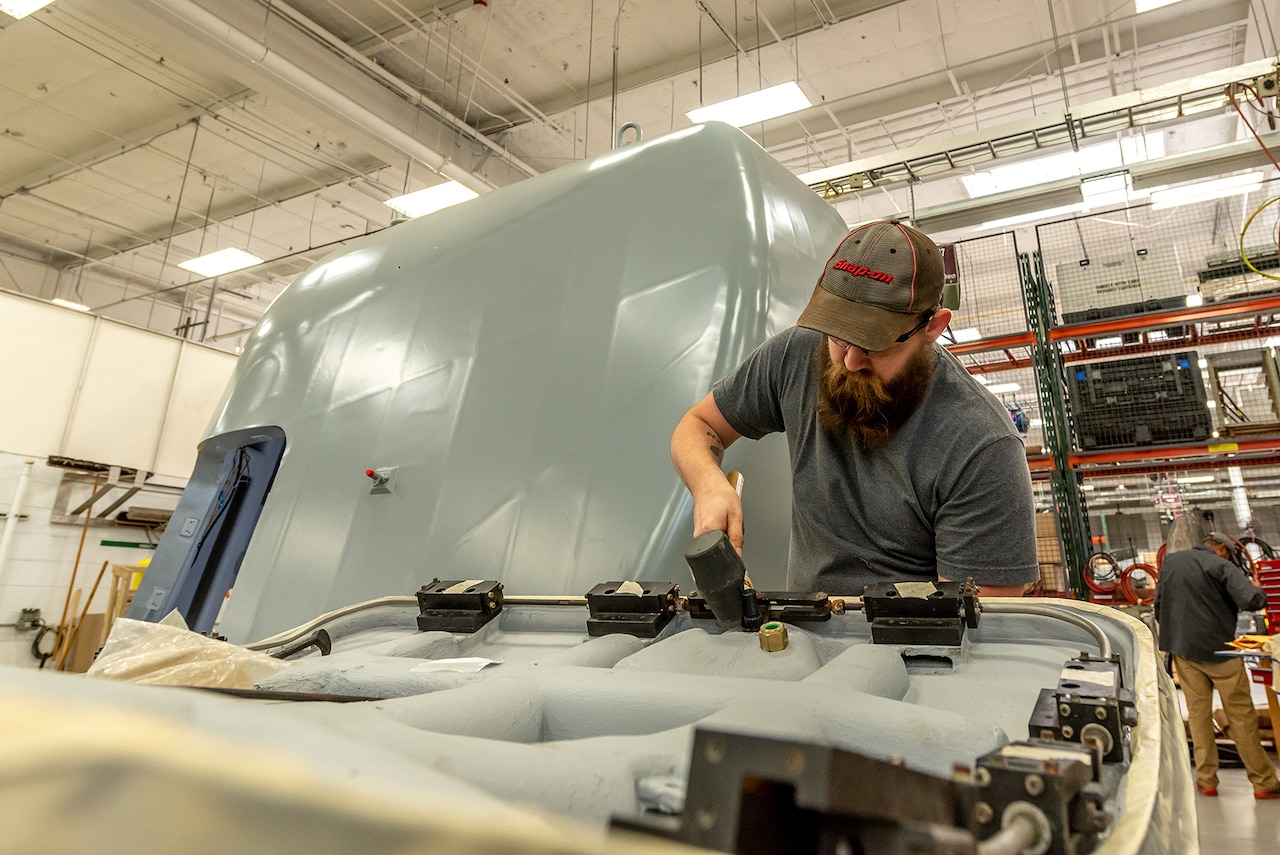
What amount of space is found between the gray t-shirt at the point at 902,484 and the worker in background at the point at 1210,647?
4.26m

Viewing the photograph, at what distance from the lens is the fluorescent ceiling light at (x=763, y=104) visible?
5.36 meters

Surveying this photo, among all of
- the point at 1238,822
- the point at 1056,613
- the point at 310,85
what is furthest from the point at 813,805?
the point at 310,85

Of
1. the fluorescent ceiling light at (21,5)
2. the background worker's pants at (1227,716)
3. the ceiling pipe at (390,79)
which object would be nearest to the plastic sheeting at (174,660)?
the fluorescent ceiling light at (21,5)

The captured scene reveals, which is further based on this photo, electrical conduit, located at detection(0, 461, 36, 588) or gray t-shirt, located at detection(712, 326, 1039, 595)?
electrical conduit, located at detection(0, 461, 36, 588)

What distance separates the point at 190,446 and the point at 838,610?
6.32m

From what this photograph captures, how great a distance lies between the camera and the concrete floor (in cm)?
348

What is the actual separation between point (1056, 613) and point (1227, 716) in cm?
484

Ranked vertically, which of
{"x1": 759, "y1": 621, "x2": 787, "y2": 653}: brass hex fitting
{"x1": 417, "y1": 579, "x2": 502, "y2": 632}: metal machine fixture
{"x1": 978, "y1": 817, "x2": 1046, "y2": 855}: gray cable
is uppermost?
{"x1": 417, "y1": 579, "x2": 502, "y2": 632}: metal machine fixture

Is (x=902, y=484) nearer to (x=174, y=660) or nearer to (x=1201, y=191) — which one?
(x=174, y=660)

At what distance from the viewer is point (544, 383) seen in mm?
1894

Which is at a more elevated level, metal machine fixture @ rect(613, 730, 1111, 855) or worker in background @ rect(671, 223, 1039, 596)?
worker in background @ rect(671, 223, 1039, 596)

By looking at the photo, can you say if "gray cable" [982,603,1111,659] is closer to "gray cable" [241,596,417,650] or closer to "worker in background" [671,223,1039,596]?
"worker in background" [671,223,1039,596]

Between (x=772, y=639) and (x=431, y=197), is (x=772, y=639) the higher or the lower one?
the lower one

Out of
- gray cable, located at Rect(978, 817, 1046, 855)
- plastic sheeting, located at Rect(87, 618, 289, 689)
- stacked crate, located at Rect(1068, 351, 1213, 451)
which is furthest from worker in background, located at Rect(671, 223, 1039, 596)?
stacked crate, located at Rect(1068, 351, 1213, 451)
